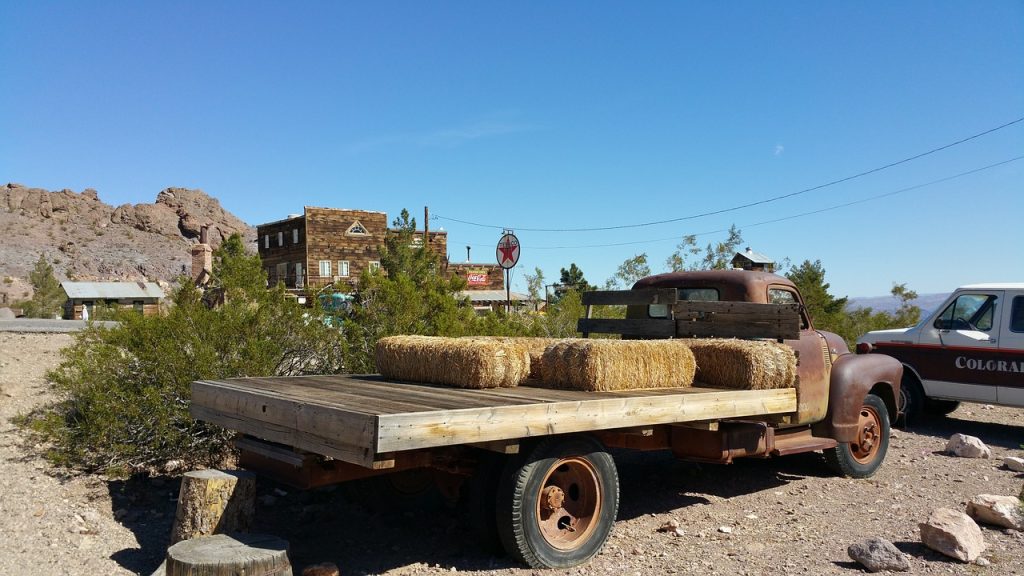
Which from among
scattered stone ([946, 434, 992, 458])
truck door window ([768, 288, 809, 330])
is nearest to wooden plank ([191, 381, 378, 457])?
truck door window ([768, 288, 809, 330])

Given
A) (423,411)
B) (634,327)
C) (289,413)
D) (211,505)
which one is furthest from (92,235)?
(423,411)

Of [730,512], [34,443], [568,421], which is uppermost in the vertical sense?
[568,421]

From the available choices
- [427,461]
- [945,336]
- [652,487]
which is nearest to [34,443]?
[427,461]

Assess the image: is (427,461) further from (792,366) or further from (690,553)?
(792,366)

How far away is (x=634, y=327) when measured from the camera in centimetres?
674

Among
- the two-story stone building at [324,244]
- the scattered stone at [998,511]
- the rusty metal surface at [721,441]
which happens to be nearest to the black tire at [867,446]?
the scattered stone at [998,511]

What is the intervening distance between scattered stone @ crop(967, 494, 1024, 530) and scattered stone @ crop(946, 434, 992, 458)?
2854mm

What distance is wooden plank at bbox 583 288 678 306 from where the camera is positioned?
20.7 feet

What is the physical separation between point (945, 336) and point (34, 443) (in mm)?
11198

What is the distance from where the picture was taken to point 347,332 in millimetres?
8242

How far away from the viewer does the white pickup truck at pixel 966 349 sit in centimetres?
943

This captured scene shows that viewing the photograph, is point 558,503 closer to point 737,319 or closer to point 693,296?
point 737,319

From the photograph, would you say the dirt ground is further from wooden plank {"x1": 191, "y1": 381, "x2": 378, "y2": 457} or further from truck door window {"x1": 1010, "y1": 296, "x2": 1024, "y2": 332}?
truck door window {"x1": 1010, "y1": 296, "x2": 1024, "y2": 332}

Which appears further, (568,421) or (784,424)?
(784,424)
